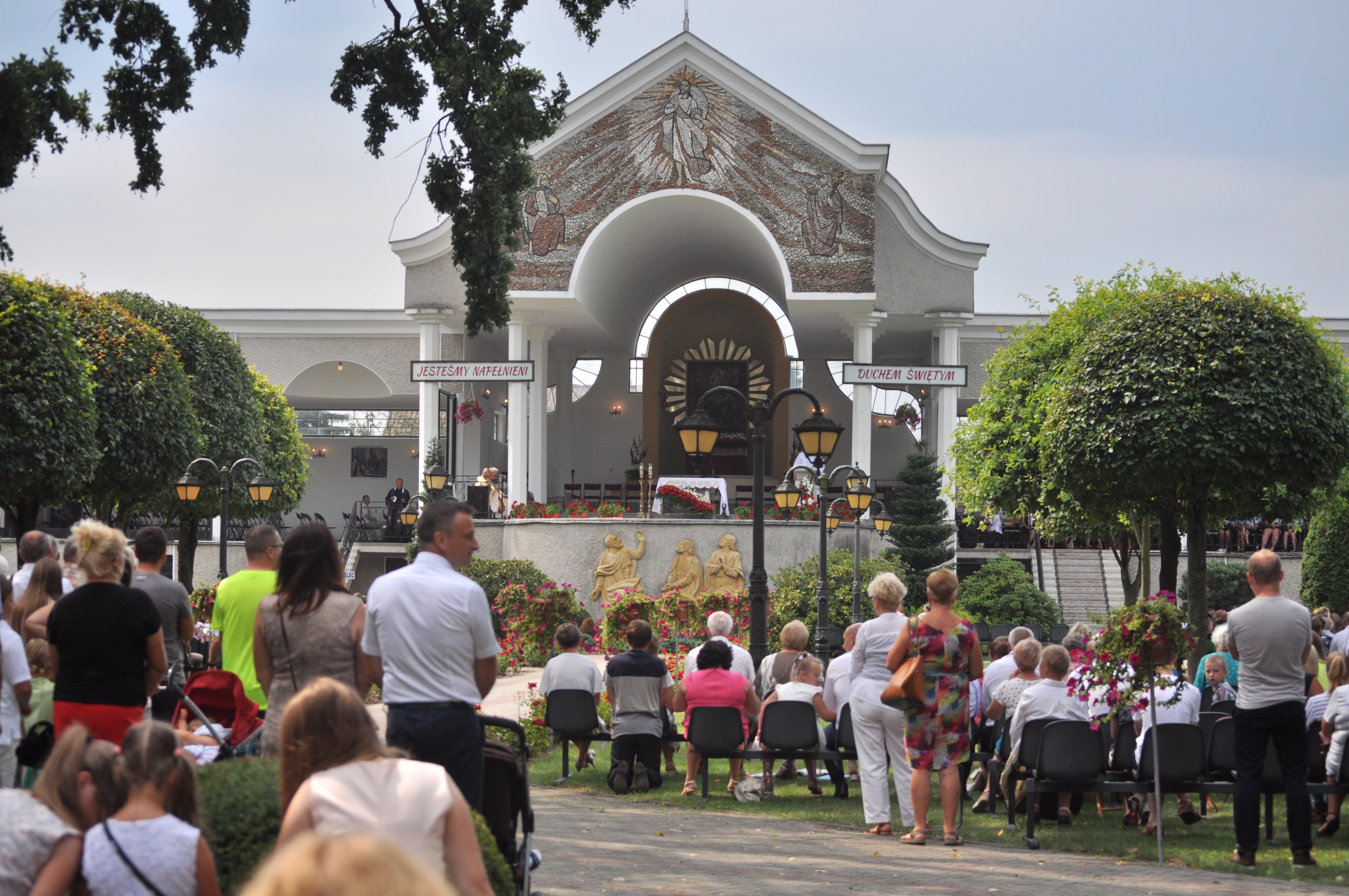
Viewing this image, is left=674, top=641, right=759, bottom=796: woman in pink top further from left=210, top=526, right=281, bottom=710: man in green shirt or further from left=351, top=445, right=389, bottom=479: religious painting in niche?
left=351, top=445, right=389, bottom=479: religious painting in niche

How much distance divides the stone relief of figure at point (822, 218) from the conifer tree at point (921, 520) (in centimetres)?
502

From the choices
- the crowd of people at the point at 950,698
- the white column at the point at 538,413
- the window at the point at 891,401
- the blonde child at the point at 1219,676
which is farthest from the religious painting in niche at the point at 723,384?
the blonde child at the point at 1219,676

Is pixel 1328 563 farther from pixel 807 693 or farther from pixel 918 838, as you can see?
pixel 918 838

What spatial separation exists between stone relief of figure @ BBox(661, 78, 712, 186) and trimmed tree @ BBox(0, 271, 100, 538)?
47.1 ft

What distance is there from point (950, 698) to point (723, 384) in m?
30.0

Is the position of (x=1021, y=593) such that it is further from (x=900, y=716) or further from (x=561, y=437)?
(x=900, y=716)

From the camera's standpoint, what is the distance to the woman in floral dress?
8.20 meters

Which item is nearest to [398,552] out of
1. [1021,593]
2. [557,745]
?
[1021,593]

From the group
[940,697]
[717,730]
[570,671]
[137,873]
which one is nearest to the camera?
[137,873]

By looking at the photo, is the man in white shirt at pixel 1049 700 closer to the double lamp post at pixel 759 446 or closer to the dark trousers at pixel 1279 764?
the dark trousers at pixel 1279 764

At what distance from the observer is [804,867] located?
24.8ft

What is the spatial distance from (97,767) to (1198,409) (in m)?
12.6

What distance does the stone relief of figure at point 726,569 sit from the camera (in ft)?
85.3

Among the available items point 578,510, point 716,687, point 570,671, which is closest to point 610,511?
point 578,510
